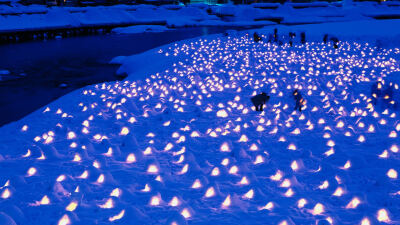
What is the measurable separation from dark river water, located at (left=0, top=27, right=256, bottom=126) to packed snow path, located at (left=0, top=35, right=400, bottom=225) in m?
1.80

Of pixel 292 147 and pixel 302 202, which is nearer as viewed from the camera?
pixel 302 202

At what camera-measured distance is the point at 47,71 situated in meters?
13.6

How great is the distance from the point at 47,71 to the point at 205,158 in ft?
36.5

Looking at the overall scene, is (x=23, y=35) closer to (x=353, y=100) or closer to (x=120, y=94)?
(x=120, y=94)

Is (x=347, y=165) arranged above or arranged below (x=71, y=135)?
above

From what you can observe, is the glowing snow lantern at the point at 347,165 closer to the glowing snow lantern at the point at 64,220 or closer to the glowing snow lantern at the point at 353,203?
the glowing snow lantern at the point at 353,203

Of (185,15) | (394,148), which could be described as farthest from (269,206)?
(185,15)

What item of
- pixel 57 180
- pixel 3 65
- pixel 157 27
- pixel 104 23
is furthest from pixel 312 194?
pixel 104 23

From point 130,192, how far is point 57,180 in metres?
0.89

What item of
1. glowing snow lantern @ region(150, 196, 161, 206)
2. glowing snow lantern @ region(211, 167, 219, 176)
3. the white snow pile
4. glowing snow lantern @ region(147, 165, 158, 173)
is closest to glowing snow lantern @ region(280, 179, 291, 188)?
glowing snow lantern @ region(211, 167, 219, 176)

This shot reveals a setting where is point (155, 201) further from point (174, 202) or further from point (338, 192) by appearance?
point (338, 192)

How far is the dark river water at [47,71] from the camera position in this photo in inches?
361

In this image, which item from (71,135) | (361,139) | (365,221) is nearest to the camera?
A: (365,221)

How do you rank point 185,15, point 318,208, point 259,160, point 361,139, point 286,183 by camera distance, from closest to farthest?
point 318,208
point 286,183
point 259,160
point 361,139
point 185,15
